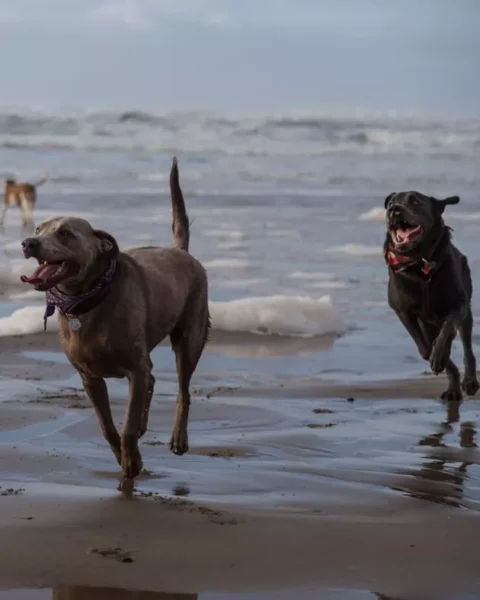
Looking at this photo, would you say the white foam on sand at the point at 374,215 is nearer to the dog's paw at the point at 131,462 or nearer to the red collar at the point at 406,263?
the red collar at the point at 406,263

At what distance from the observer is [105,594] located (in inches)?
163

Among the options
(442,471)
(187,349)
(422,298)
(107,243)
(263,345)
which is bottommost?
(263,345)

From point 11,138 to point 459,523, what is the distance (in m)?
38.4

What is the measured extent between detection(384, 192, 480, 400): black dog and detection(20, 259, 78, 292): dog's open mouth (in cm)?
280

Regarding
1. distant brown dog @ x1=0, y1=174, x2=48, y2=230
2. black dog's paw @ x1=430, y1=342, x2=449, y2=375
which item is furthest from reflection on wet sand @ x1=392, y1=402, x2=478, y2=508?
distant brown dog @ x1=0, y1=174, x2=48, y2=230

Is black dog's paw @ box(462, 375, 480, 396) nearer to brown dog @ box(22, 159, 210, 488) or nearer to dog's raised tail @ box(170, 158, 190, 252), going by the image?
dog's raised tail @ box(170, 158, 190, 252)

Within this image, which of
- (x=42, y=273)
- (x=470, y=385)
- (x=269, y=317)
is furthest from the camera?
(x=269, y=317)

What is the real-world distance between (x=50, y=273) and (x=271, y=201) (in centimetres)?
1819

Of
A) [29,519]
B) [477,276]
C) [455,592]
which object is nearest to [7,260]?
[477,276]

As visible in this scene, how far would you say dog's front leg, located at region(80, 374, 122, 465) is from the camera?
5.95 meters

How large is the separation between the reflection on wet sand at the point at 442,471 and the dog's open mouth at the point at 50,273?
5.89 ft

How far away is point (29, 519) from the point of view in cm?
490

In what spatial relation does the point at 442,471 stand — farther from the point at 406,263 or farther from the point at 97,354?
the point at 406,263

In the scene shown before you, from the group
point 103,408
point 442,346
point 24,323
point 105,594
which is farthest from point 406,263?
point 105,594
